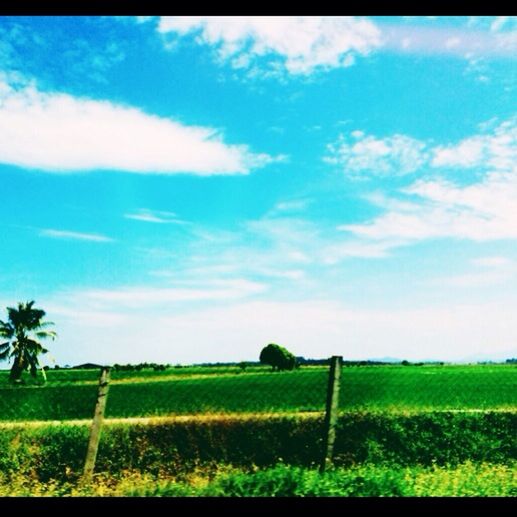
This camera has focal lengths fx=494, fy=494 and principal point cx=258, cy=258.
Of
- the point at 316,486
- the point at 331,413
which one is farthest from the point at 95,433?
the point at 316,486

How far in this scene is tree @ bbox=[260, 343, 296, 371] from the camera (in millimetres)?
69000

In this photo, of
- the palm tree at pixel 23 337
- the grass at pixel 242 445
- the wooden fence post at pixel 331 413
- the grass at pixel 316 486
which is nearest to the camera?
the grass at pixel 316 486

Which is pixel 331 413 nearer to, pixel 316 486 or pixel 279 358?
pixel 316 486

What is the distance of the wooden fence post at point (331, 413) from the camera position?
21.3 feet

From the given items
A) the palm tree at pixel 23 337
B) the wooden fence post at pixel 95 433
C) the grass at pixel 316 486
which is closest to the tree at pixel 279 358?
the palm tree at pixel 23 337

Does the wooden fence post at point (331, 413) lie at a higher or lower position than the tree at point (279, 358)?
higher

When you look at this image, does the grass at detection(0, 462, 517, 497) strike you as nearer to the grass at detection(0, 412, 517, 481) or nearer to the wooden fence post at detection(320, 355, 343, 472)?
the wooden fence post at detection(320, 355, 343, 472)

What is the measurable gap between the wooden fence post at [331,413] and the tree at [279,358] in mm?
62259

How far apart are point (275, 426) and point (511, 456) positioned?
4226mm

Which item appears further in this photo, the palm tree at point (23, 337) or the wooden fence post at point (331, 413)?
the palm tree at point (23, 337)

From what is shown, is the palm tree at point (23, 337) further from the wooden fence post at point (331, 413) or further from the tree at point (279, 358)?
the wooden fence post at point (331, 413)

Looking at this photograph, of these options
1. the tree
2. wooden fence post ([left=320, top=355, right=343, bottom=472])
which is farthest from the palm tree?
wooden fence post ([left=320, top=355, right=343, bottom=472])

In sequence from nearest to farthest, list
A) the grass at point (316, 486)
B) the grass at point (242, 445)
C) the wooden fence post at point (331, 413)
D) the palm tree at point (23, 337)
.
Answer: the grass at point (316, 486)
the wooden fence post at point (331, 413)
the grass at point (242, 445)
the palm tree at point (23, 337)

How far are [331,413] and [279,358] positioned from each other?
2549 inches
